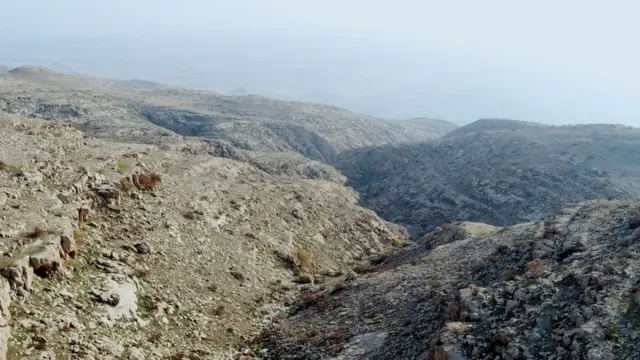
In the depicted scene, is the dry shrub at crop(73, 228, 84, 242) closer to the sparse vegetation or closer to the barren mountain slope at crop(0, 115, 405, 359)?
the barren mountain slope at crop(0, 115, 405, 359)

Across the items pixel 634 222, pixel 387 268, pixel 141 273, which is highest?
pixel 634 222

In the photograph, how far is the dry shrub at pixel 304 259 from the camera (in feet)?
105

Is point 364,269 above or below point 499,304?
below

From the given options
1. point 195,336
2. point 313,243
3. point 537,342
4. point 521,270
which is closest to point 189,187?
point 313,243

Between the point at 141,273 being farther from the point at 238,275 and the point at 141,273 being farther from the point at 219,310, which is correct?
the point at 238,275

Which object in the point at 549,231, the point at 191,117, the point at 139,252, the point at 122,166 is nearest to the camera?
the point at 139,252

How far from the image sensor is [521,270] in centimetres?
2045

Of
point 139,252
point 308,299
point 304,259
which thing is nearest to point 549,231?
point 308,299

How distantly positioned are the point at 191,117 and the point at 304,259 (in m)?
81.6

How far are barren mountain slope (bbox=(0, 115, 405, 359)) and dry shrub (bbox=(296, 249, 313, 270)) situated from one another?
0.10 meters

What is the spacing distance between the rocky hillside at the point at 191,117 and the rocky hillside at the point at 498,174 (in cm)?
1736

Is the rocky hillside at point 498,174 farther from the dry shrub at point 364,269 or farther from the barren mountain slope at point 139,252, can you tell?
the barren mountain slope at point 139,252

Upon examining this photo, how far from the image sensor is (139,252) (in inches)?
942

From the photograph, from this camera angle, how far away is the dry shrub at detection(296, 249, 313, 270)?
105ft
